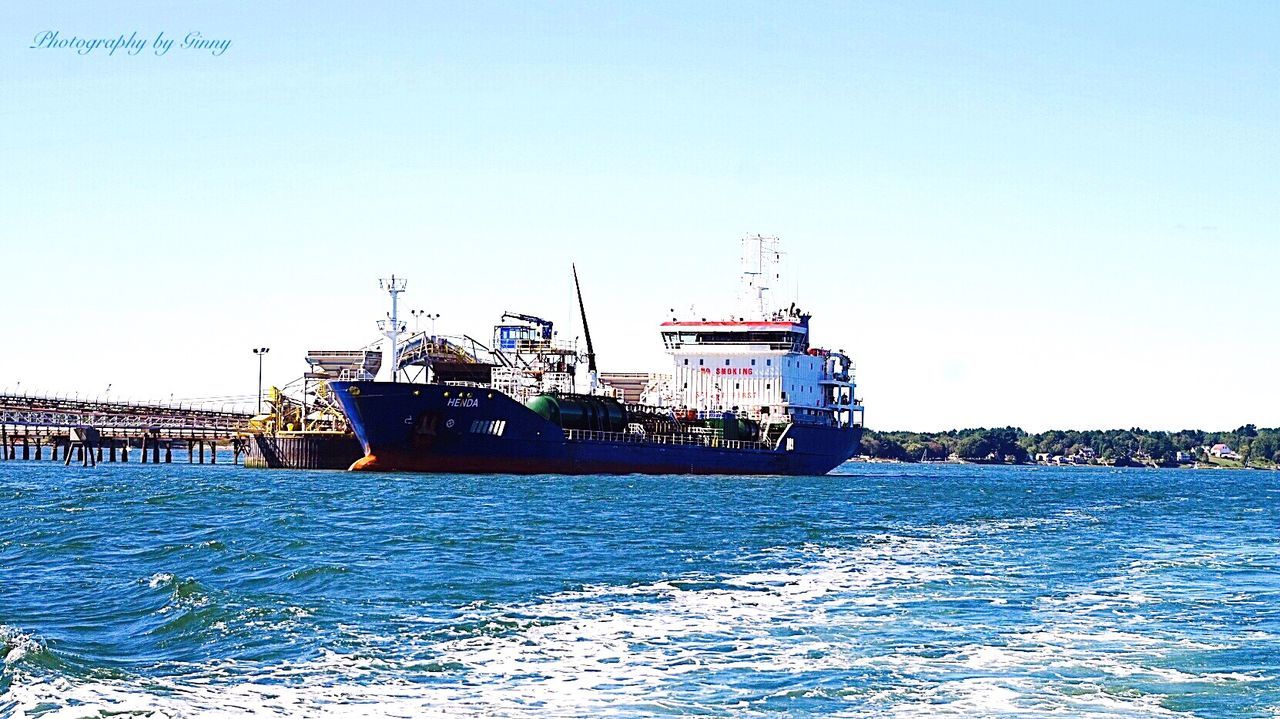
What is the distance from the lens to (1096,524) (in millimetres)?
39156

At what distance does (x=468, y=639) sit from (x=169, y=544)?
1196 cm

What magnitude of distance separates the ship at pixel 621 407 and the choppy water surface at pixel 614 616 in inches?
933

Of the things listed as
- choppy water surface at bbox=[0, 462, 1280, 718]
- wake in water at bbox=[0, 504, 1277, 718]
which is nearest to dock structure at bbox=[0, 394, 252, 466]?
choppy water surface at bbox=[0, 462, 1280, 718]

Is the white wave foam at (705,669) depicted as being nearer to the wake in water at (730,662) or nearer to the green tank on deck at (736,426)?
the wake in water at (730,662)

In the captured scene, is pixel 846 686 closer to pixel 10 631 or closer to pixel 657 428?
pixel 10 631

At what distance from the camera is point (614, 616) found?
61.3ft

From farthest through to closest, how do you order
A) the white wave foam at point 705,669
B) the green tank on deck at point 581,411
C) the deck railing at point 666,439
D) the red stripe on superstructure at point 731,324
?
the red stripe on superstructure at point 731,324, the deck railing at point 666,439, the green tank on deck at point 581,411, the white wave foam at point 705,669

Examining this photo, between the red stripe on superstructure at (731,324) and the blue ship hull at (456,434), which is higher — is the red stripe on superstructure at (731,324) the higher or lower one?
the higher one

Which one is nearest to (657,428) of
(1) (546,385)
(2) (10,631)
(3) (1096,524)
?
(1) (546,385)

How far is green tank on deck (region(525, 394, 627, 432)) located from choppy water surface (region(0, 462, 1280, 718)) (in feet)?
93.5

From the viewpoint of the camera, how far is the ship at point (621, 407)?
5972 cm

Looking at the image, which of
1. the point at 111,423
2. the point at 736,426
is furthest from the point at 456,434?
the point at 111,423

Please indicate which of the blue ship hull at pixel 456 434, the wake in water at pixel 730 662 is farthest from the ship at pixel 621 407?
the wake in water at pixel 730 662

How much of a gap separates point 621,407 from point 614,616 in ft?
178
